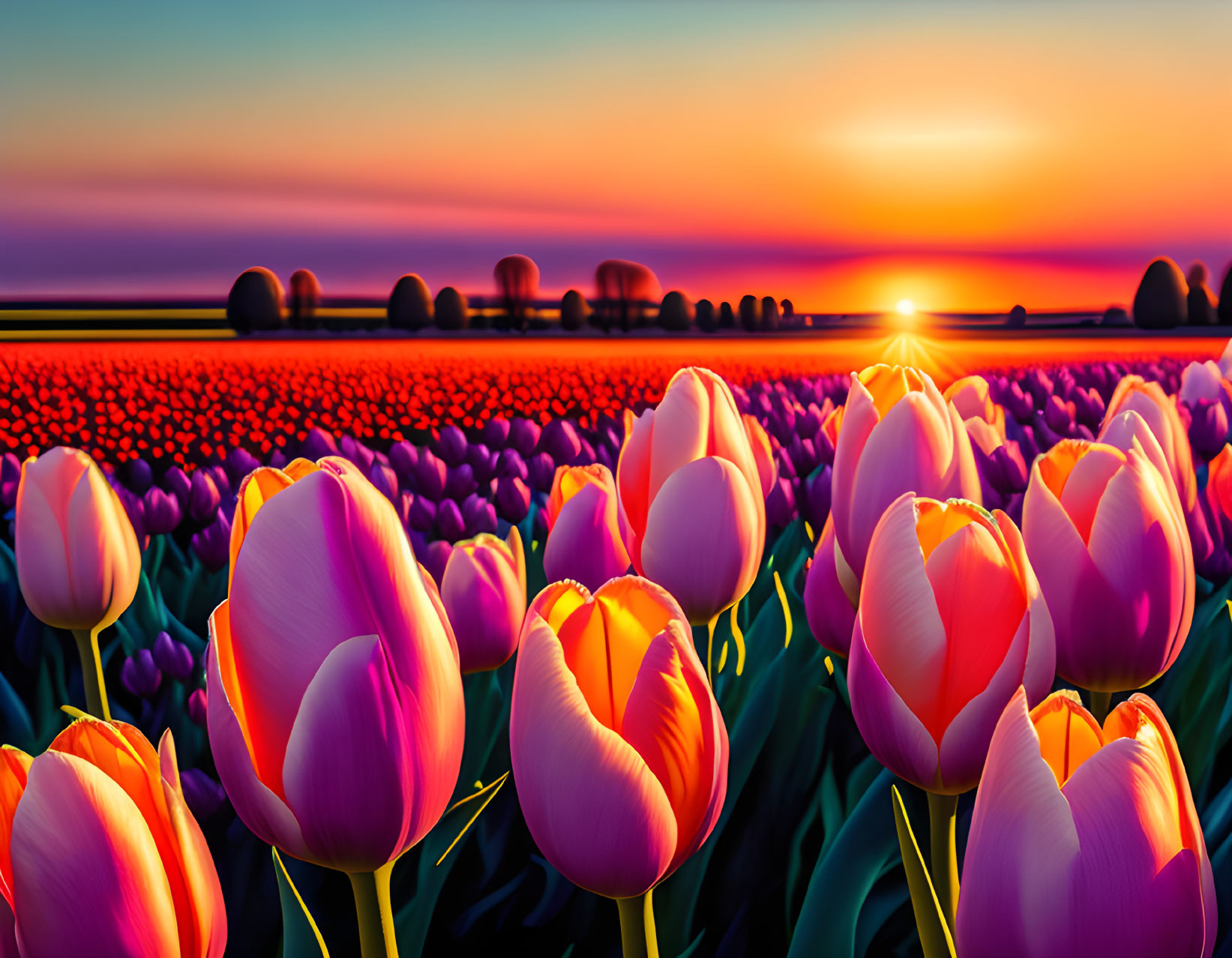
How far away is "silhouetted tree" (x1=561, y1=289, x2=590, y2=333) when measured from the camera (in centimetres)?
3822

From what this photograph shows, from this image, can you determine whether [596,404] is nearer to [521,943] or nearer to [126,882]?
[521,943]

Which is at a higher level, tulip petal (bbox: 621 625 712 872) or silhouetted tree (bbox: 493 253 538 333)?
silhouetted tree (bbox: 493 253 538 333)

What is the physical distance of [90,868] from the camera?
19.5 inches

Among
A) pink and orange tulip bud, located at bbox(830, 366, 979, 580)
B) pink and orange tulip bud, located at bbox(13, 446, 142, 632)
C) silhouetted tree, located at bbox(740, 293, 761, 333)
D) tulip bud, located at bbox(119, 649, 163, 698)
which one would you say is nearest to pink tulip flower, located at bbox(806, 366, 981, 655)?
pink and orange tulip bud, located at bbox(830, 366, 979, 580)

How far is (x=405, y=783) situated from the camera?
0.55 m

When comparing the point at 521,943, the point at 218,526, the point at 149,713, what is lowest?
the point at 521,943

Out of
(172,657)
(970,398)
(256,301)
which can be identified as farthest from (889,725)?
(256,301)

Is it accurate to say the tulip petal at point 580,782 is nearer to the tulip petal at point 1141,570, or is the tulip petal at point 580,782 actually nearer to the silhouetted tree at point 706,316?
the tulip petal at point 1141,570

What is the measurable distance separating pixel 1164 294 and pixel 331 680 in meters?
34.2

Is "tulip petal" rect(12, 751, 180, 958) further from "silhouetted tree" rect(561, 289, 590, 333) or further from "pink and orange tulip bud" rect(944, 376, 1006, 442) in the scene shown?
"silhouetted tree" rect(561, 289, 590, 333)

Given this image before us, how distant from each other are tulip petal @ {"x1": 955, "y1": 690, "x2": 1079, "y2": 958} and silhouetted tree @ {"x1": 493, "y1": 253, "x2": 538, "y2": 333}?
32048 mm

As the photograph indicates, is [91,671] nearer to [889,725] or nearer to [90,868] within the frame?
[90,868]

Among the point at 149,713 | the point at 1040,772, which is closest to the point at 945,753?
the point at 1040,772

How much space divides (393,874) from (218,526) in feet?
3.11
